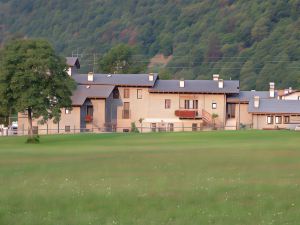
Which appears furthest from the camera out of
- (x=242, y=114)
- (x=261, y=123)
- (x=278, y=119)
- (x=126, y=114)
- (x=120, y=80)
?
(x=242, y=114)

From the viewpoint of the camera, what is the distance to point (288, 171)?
37875 mm

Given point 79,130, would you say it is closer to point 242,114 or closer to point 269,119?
point 242,114

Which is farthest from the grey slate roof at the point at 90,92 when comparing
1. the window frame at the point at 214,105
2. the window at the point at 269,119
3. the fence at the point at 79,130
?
the window at the point at 269,119

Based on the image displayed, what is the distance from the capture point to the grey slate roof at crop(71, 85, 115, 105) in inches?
4247

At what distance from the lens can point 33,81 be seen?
7606 cm

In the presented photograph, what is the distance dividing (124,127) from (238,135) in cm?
3235

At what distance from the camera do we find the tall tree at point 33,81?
75562 millimetres

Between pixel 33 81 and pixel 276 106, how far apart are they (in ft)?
135

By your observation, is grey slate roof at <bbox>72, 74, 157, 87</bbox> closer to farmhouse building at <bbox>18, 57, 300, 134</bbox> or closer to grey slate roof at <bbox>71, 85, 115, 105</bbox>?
farmhouse building at <bbox>18, 57, 300, 134</bbox>

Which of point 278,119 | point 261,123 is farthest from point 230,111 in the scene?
point 278,119

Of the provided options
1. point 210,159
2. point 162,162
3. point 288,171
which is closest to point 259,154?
point 210,159

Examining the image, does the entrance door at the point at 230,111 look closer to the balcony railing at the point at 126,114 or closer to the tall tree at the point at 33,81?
the balcony railing at the point at 126,114

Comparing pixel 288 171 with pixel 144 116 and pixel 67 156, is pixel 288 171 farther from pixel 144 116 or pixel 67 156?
pixel 144 116

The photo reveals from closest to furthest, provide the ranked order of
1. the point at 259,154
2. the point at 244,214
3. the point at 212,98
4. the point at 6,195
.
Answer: the point at 244,214 < the point at 6,195 < the point at 259,154 < the point at 212,98
